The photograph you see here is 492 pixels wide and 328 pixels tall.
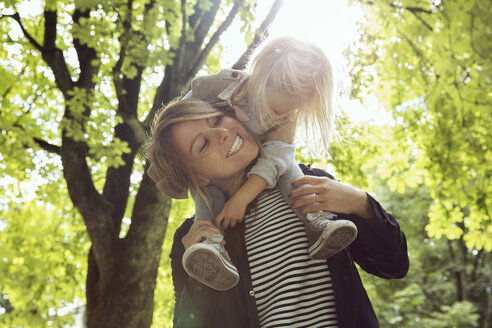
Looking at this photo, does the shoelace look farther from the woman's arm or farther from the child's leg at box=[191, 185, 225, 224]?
the woman's arm

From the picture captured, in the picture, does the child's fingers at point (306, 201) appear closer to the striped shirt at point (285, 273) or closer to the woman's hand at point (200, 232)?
the striped shirt at point (285, 273)

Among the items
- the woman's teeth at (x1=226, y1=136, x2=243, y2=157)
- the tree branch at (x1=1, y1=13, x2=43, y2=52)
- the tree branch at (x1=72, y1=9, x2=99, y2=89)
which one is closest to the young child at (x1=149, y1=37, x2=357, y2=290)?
the woman's teeth at (x1=226, y1=136, x2=243, y2=157)

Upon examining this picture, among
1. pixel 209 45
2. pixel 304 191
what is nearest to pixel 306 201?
pixel 304 191

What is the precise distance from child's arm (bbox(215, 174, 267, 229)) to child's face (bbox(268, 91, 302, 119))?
12.5 inches

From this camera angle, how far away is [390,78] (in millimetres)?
5195

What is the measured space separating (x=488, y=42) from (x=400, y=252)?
7.62 ft

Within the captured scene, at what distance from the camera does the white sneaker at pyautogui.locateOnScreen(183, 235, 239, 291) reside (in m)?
1.34

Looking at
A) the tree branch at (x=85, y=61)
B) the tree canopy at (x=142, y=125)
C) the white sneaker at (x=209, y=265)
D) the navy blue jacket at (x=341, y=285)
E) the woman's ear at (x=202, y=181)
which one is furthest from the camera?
the tree branch at (x=85, y=61)

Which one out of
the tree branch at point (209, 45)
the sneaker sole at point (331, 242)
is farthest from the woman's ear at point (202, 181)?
the tree branch at point (209, 45)

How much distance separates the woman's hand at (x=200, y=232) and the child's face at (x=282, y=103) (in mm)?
555

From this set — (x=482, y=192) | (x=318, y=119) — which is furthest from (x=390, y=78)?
(x=318, y=119)

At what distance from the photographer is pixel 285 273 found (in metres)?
1.45

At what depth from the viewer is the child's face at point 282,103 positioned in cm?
165

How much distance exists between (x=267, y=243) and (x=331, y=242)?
0.28 metres
